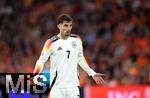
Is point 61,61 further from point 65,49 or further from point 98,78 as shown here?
point 98,78

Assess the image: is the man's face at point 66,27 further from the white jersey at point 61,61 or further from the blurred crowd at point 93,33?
the blurred crowd at point 93,33

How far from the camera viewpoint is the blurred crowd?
→ 19.8m

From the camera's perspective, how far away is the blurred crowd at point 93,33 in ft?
64.8

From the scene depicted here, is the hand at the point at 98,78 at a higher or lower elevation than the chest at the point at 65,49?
lower

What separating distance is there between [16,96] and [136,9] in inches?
421

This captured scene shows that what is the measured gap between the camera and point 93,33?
2214cm

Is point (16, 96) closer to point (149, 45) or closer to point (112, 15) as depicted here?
point (149, 45)

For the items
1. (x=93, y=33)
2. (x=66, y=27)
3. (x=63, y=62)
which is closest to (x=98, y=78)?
(x=63, y=62)

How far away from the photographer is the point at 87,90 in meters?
17.6

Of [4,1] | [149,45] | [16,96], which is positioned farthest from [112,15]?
[16,96]

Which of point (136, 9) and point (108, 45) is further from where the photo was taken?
point (136, 9)
